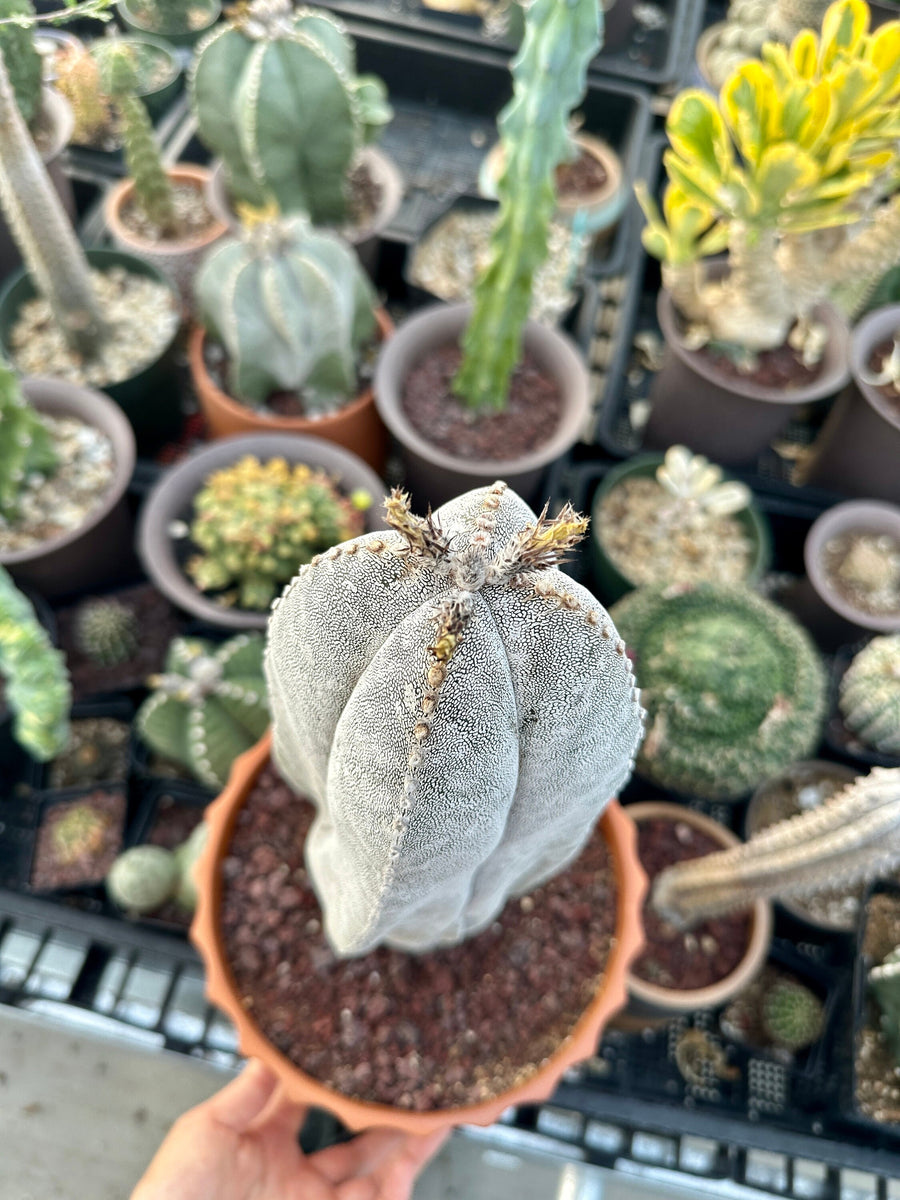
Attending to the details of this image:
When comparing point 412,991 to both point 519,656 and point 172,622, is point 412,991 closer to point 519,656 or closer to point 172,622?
point 519,656

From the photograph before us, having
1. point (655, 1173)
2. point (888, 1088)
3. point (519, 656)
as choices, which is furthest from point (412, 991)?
point (888, 1088)

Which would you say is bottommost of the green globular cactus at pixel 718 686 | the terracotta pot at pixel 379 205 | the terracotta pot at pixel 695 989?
the terracotta pot at pixel 695 989

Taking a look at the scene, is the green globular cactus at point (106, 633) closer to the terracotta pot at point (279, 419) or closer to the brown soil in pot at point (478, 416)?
the terracotta pot at point (279, 419)

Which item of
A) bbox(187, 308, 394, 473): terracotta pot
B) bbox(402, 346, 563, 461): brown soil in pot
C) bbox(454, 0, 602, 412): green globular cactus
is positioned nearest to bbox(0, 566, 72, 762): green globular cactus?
bbox(187, 308, 394, 473): terracotta pot

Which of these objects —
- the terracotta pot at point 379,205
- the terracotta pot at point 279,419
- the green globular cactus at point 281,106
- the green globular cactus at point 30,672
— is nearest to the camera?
the green globular cactus at point 30,672

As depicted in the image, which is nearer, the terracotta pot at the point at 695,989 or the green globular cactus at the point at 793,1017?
the terracotta pot at the point at 695,989

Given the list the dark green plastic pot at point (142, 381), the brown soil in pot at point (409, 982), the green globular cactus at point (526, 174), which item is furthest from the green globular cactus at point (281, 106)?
the brown soil in pot at point (409, 982)

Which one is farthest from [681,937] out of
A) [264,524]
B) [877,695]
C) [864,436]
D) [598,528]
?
[864,436]

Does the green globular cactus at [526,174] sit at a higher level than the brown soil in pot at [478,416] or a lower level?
higher
